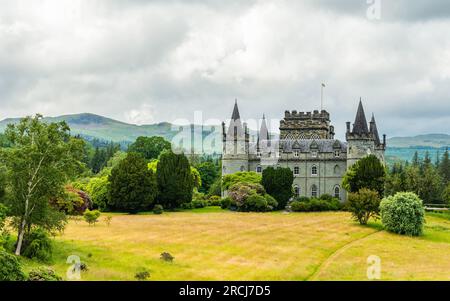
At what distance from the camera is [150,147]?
367 feet

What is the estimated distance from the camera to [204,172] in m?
105

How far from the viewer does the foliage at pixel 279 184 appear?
7806 cm

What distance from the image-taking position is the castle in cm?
8325

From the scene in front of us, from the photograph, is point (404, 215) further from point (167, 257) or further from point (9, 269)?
point (9, 269)

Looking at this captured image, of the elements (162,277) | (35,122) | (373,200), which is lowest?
(162,277)

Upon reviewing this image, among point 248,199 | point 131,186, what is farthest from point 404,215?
point 131,186

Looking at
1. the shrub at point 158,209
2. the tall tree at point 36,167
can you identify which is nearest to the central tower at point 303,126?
the shrub at point 158,209

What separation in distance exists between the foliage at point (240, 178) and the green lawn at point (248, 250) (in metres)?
21.1

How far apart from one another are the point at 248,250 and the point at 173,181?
3513cm

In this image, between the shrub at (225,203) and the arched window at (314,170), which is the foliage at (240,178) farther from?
the arched window at (314,170)

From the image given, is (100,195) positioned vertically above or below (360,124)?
below

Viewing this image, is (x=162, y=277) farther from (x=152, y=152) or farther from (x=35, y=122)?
(x=152, y=152)

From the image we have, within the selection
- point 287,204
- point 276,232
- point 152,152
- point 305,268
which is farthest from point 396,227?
point 152,152
